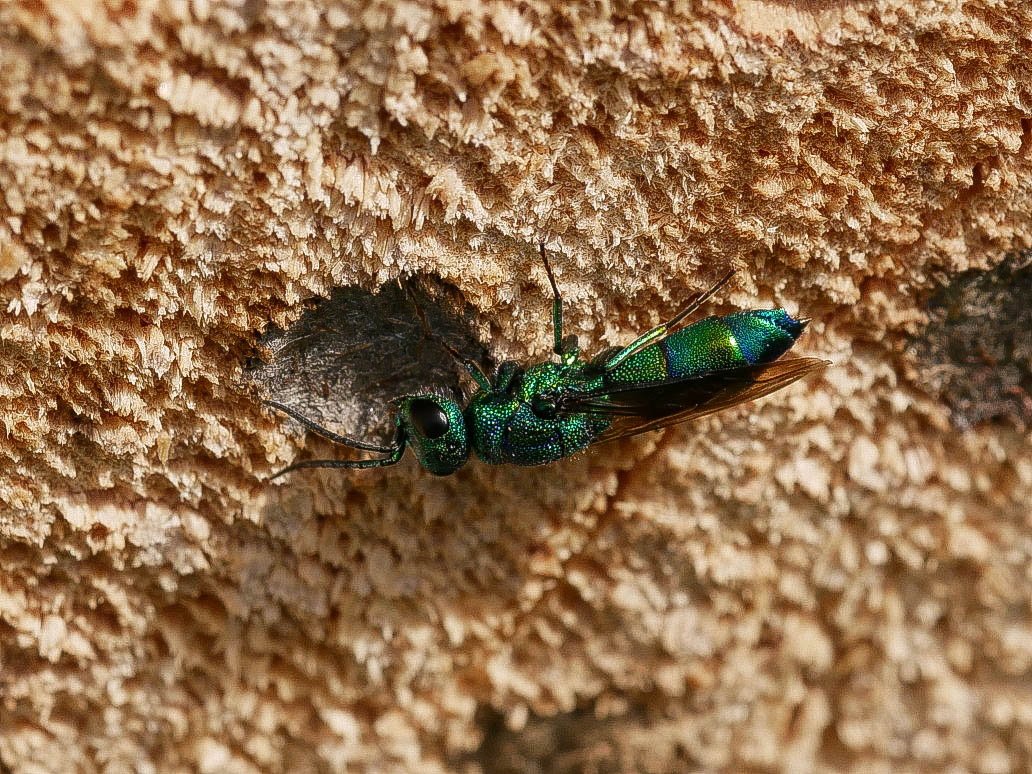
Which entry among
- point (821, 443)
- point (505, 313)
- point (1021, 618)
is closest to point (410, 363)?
point (505, 313)

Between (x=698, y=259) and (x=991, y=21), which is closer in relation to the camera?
(x=991, y=21)

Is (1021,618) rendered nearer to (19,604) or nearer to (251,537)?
(251,537)

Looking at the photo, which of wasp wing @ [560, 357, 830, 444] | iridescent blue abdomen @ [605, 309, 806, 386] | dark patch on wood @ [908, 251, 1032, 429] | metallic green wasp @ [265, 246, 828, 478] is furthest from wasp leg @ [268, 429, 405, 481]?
dark patch on wood @ [908, 251, 1032, 429]

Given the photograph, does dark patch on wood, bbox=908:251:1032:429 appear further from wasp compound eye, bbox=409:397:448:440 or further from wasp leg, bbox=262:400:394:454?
wasp leg, bbox=262:400:394:454

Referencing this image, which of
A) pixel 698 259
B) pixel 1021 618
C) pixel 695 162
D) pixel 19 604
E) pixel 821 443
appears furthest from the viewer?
pixel 1021 618

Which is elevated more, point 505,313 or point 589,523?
point 505,313
